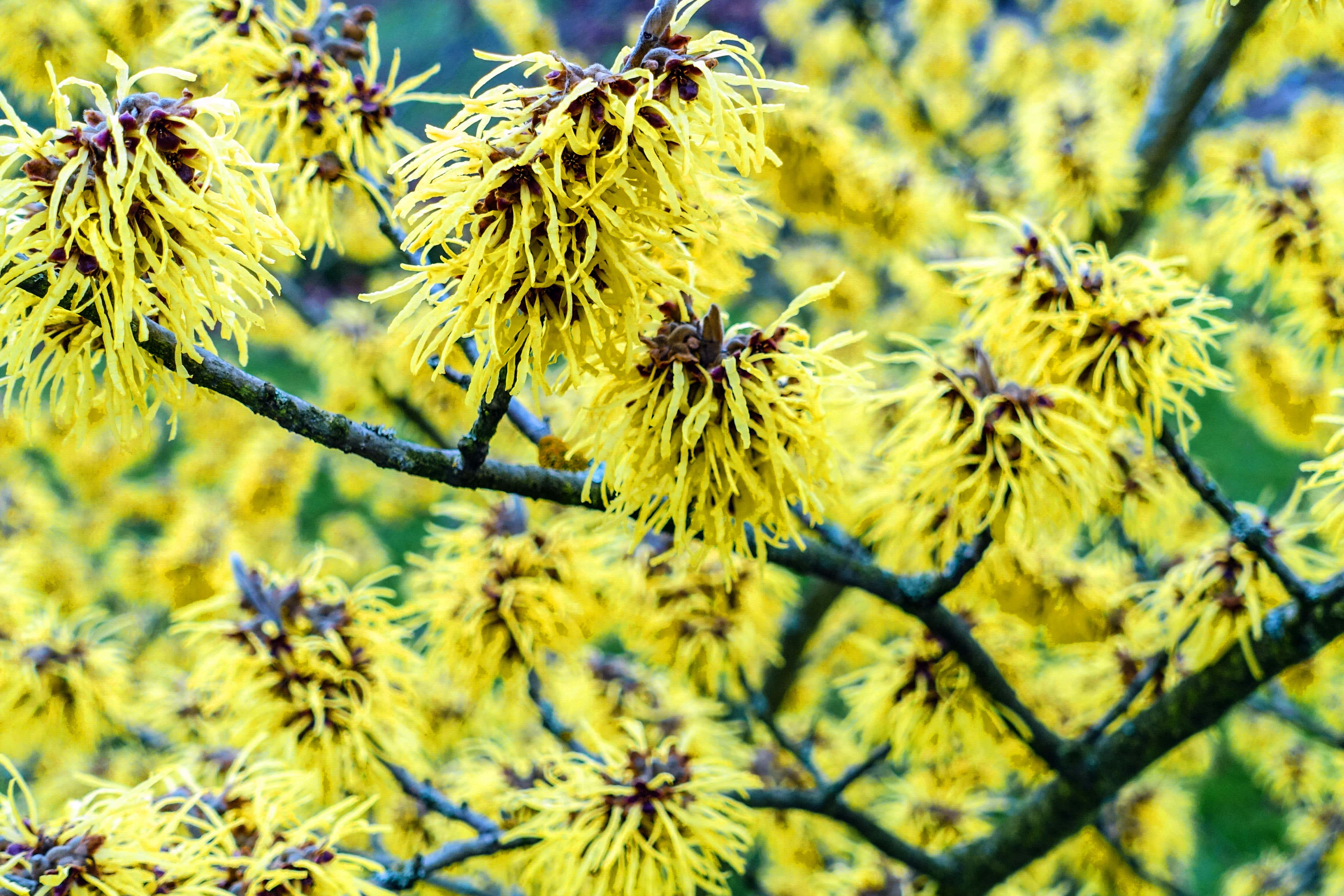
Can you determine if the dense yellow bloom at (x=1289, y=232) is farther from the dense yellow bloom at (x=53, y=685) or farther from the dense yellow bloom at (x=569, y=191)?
the dense yellow bloom at (x=53, y=685)

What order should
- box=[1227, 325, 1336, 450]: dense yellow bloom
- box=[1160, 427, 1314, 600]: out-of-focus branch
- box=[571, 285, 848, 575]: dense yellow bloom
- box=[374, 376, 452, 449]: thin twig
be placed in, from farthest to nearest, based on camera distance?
1. box=[1227, 325, 1336, 450]: dense yellow bloom
2. box=[374, 376, 452, 449]: thin twig
3. box=[1160, 427, 1314, 600]: out-of-focus branch
4. box=[571, 285, 848, 575]: dense yellow bloom

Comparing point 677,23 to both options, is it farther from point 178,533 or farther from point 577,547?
point 178,533

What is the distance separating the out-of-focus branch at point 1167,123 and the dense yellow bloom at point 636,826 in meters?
2.27

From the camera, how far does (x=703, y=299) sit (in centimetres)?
104

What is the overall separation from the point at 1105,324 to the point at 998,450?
279 mm

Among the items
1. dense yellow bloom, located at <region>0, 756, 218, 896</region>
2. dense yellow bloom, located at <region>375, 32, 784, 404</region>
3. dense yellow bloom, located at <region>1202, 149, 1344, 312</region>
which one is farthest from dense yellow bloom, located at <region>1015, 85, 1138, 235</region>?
dense yellow bloom, located at <region>0, 756, 218, 896</region>

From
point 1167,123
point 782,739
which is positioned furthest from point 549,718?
point 1167,123

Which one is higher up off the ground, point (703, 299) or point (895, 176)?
point (895, 176)

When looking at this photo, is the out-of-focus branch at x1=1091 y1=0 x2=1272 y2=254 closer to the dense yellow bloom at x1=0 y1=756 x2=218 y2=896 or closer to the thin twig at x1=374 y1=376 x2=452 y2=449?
the thin twig at x1=374 y1=376 x2=452 y2=449

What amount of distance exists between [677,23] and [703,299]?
0.30m

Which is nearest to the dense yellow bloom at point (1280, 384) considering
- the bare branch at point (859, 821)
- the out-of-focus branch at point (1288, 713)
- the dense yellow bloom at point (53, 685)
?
the out-of-focus branch at point (1288, 713)

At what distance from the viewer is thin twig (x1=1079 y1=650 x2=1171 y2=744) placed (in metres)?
1.62

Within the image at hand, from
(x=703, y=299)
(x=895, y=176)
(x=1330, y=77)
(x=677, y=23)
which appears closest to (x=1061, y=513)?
(x=703, y=299)

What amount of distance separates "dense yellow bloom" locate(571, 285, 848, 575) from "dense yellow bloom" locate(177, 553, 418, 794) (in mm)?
717
